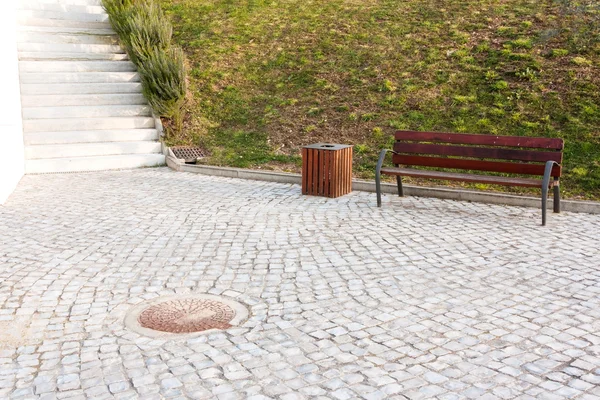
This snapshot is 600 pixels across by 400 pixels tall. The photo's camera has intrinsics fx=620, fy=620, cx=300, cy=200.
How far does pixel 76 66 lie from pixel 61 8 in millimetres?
3066

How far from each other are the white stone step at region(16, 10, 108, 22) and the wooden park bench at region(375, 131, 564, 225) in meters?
9.57

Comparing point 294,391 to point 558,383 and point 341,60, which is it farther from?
point 341,60

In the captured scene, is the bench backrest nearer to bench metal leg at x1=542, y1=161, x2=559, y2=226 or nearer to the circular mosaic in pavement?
bench metal leg at x1=542, y1=161, x2=559, y2=226

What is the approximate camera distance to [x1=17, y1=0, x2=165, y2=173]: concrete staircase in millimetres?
11531

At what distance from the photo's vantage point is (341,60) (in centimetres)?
1388

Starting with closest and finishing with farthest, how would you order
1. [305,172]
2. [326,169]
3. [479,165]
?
[479,165]
[326,169]
[305,172]

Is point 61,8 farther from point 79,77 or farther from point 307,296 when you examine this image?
point 307,296

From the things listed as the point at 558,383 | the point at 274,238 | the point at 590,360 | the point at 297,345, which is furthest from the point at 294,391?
the point at 274,238

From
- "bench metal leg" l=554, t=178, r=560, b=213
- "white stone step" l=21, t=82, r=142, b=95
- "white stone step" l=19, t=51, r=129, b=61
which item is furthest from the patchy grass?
"white stone step" l=19, t=51, r=129, b=61

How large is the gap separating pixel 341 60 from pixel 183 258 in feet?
28.5

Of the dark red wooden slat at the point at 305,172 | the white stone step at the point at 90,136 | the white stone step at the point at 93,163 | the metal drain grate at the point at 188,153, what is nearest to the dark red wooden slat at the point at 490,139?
the dark red wooden slat at the point at 305,172

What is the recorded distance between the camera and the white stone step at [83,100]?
12.3 meters

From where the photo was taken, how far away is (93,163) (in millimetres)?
11422

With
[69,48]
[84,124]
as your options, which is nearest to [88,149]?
[84,124]
